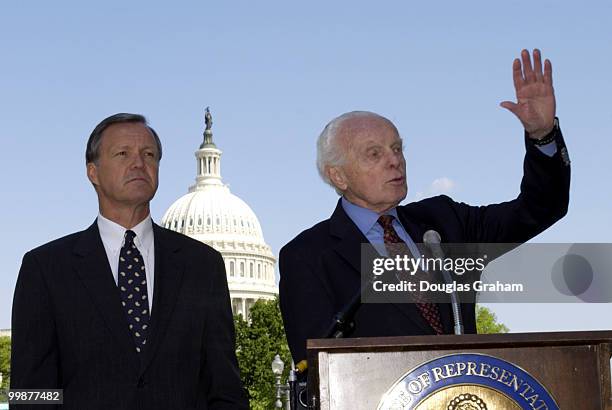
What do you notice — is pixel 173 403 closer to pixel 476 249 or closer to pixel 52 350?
pixel 52 350

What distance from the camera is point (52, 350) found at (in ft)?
14.8

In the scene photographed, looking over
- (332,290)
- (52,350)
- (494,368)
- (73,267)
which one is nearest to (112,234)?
(73,267)

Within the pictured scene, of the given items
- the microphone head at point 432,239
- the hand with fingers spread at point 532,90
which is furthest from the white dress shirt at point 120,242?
the hand with fingers spread at point 532,90

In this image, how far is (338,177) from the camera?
4500mm

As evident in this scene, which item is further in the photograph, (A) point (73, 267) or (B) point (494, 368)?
(A) point (73, 267)

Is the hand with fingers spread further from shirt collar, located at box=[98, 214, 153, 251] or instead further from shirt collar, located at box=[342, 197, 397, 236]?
shirt collar, located at box=[98, 214, 153, 251]

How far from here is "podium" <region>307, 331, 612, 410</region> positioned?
114 inches

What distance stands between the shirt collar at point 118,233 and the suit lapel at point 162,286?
0.23 feet

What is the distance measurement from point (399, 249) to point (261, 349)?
7167 centimetres

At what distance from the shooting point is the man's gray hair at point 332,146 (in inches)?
176

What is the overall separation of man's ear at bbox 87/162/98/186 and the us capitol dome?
A: 116042mm

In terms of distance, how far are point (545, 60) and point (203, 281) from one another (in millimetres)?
1837

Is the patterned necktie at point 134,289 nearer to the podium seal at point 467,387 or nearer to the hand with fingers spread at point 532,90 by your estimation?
the hand with fingers spread at point 532,90

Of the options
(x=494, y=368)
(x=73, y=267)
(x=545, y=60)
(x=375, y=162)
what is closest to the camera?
(x=494, y=368)
